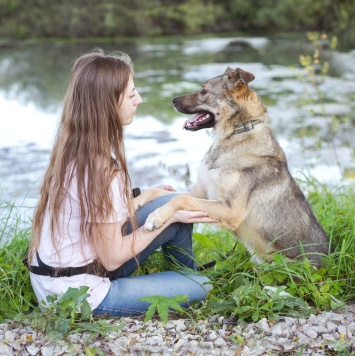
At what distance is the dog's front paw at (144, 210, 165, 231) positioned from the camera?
10.9 ft

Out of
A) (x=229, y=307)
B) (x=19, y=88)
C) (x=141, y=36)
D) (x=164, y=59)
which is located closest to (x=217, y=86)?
(x=229, y=307)

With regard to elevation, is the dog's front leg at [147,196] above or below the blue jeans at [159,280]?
above

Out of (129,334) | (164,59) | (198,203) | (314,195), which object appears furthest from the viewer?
(164,59)

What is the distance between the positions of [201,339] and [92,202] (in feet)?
2.88

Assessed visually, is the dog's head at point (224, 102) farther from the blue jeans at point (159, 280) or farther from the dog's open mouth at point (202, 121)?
A: the blue jeans at point (159, 280)

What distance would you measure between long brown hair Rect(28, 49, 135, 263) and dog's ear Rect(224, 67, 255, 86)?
835mm

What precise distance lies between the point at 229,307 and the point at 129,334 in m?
0.58

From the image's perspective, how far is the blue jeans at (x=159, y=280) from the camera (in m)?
3.25

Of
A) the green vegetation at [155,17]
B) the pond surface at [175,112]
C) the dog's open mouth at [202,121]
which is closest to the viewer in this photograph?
the dog's open mouth at [202,121]

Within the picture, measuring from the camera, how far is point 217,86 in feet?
13.0

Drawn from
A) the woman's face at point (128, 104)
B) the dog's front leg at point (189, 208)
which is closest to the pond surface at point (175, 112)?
the woman's face at point (128, 104)

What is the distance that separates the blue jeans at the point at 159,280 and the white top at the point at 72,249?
10 cm

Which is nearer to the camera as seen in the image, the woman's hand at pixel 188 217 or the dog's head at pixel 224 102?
the woman's hand at pixel 188 217

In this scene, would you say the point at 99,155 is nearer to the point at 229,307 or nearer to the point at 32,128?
the point at 229,307
